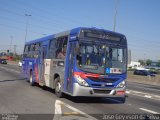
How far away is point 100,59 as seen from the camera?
12500 millimetres

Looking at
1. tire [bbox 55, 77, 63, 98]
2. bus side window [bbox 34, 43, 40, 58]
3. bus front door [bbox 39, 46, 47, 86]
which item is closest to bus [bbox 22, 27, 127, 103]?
tire [bbox 55, 77, 63, 98]

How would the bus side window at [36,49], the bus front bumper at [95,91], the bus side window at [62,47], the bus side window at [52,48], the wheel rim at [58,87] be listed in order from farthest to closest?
1. the bus side window at [36,49]
2. the bus side window at [52,48]
3. the wheel rim at [58,87]
4. the bus side window at [62,47]
5. the bus front bumper at [95,91]

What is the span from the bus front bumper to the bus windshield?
68 centimetres

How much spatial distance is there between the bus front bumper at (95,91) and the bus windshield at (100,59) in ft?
2.23

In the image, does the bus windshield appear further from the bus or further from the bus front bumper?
the bus front bumper

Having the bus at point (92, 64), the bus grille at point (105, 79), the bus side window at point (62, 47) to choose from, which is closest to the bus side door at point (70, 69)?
the bus at point (92, 64)

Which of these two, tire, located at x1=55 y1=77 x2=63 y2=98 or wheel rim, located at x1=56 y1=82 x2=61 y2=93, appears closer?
tire, located at x1=55 y1=77 x2=63 y2=98

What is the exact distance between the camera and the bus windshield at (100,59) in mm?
12328

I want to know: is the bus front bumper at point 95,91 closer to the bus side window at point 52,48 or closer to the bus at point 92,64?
the bus at point 92,64

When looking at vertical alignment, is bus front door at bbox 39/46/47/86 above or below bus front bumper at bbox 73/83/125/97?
above

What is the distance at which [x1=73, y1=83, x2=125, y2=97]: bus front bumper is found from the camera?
12.2 meters

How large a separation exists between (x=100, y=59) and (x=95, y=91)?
127cm

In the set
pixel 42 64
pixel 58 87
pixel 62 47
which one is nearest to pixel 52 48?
pixel 62 47

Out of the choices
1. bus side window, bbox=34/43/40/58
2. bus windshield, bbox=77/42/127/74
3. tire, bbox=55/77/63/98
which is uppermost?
bus side window, bbox=34/43/40/58
